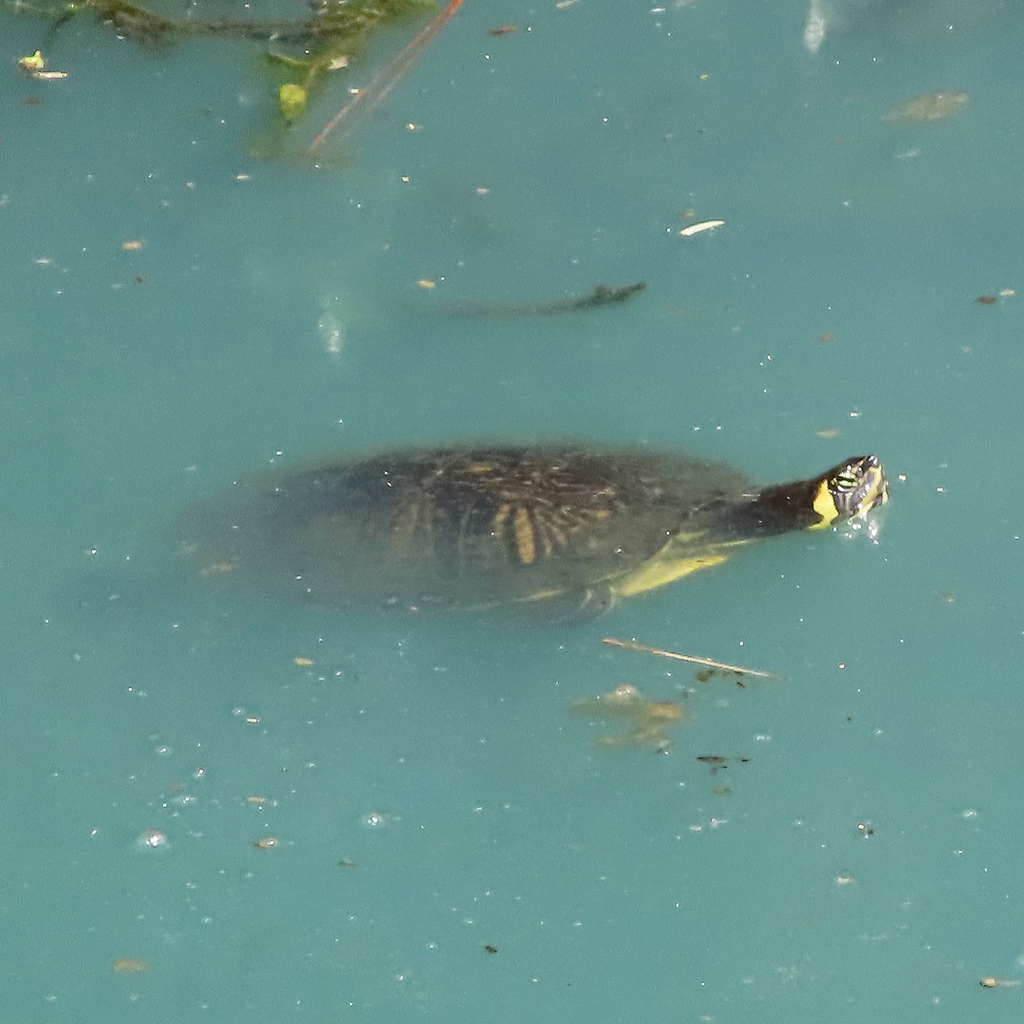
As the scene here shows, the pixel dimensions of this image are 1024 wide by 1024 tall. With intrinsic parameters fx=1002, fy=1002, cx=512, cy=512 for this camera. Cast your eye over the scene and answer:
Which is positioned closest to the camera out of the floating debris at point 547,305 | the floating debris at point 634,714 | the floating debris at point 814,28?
the floating debris at point 634,714

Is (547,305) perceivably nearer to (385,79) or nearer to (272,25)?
(385,79)

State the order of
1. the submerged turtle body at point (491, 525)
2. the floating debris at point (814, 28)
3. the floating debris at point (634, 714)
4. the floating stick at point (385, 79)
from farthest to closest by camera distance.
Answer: the floating debris at point (814, 28), the floating stick at point (385, 79), the submerged turtle body at point (491, 525), the floating debris at point (634, 714)

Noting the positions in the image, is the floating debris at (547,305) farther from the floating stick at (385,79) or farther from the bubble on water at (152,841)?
the bubble on water at (152,841)

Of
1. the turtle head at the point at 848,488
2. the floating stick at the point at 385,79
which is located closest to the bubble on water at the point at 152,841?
the turtle head at the point at 848,488

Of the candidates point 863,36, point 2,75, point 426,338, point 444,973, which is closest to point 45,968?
point 444,973

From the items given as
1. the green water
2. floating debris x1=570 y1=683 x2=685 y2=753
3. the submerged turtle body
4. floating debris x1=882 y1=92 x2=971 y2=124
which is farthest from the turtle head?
floating debris x1=882 y1=92 x2=971 y2=124

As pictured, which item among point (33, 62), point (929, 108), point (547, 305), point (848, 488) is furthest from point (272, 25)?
point (848, 488)

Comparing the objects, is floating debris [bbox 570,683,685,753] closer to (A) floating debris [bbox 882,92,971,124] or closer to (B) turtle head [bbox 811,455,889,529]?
(B) turtle head [bbox 811,455,889,529]
